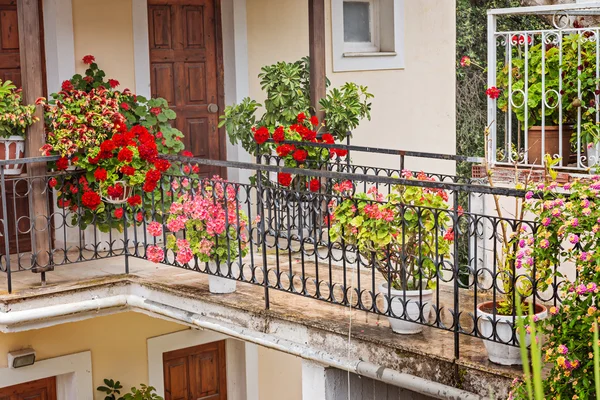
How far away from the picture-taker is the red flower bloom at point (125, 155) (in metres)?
6.92

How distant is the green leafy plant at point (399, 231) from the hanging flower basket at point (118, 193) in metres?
2.24

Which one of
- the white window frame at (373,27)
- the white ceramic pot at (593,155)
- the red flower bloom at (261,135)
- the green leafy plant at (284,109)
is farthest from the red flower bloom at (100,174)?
the white window frame at (373,27)

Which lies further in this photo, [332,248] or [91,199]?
[91,199]

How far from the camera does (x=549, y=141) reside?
708 cm

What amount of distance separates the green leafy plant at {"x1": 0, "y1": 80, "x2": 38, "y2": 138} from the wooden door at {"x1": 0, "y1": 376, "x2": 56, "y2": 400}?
2459 mm

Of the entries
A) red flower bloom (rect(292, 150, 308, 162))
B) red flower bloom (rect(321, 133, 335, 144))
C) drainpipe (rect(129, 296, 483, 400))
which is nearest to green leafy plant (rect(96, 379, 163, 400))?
drainpipe (rect(129, 296, 483, 400))

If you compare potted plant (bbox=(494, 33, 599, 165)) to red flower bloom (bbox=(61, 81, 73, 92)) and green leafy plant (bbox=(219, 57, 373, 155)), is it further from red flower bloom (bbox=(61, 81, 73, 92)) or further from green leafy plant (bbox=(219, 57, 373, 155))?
red flower bloom (bbox=(61, 81, 73, 92))

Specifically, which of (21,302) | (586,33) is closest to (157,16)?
(21,302)

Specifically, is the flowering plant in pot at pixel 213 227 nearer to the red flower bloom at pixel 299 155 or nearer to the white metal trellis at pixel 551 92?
the red flower bloom at pixel 299 155

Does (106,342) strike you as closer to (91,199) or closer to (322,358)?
(91,199)

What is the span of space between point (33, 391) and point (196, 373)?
5.70 feet

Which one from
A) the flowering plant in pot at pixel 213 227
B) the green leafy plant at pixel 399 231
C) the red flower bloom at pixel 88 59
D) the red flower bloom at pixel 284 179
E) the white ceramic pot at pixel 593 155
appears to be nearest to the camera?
the green leafy plant at pixel 399 231

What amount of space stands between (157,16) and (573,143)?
4131mm

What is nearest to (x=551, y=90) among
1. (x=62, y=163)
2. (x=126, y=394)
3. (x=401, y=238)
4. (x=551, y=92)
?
(x=551, y=92)
